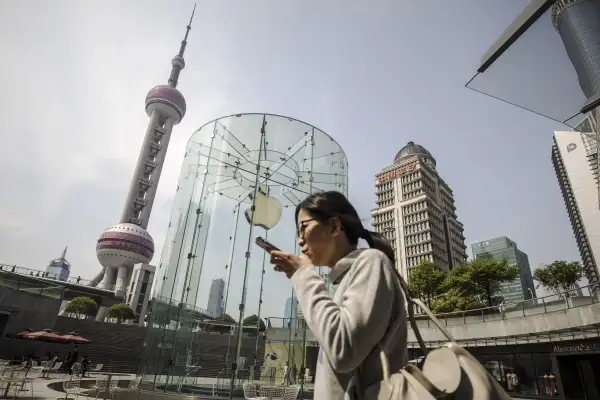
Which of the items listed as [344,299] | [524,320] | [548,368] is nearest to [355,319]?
[344,299]

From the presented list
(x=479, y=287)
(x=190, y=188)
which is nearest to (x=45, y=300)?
(x=190, y=188)

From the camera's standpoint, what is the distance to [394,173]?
73312 millimetres

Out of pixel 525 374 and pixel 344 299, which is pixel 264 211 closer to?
pixel 344 299

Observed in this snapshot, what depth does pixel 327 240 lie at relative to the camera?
154 cm

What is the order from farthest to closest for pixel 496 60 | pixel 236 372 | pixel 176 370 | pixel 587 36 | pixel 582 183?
pixel 582 183
pixel 176 370
pixel 236 372
pixel 496 60
pixel 587 36

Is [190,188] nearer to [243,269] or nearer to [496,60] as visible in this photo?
[243,269]

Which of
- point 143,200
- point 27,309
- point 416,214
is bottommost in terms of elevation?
point 27,309

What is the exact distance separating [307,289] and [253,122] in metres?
8.89

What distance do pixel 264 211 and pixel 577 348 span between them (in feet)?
56.9

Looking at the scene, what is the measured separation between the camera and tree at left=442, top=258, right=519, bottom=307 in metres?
31.4

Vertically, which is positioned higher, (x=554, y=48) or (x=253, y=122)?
(x=253, y=122)

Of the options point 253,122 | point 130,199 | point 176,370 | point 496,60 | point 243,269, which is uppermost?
point 130,199

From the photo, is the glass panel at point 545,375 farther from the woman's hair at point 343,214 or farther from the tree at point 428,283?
the woman's hair at point 343,214

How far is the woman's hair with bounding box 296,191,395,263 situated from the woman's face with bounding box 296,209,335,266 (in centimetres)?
4
